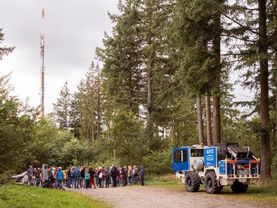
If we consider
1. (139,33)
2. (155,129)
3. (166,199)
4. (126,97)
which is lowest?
(166,199)

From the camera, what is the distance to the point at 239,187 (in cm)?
2367

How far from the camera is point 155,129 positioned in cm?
4597

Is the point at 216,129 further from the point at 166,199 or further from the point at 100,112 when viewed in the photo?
A: the point at 100,112

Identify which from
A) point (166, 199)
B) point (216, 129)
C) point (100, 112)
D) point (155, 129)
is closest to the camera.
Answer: point (166, 199)

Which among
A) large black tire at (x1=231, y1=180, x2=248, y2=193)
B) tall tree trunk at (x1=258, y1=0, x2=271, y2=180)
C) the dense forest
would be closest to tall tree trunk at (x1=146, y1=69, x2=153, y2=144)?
the dense forest

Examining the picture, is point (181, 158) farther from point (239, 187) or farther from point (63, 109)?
point (63, 109)

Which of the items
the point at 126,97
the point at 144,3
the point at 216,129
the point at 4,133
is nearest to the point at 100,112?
the point at 126,97

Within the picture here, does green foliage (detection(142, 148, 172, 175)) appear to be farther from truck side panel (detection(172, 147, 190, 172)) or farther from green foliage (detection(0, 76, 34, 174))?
green foliage (detection(0, 76, 34, 174))

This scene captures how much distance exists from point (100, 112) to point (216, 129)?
163 ft

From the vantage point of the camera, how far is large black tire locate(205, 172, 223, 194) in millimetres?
23106

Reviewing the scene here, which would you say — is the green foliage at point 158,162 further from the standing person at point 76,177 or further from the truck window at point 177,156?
the truck window at point 177,156

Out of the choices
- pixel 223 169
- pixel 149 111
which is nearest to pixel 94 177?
pixel 149 111

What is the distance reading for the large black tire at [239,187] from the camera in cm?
2339

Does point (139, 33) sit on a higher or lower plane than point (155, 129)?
higher
